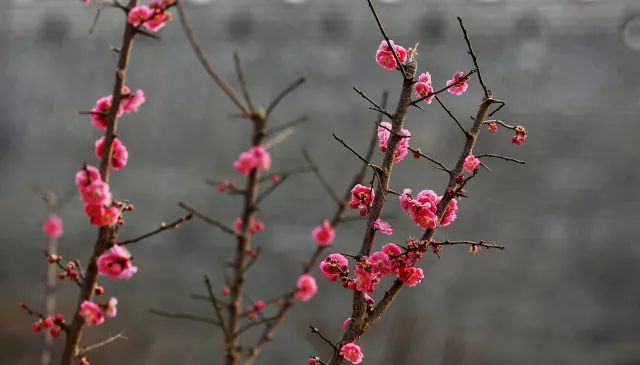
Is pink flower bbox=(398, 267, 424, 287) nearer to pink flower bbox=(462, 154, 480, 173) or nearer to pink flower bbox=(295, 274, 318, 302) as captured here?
pink flower bbox=(462, 154, 480, 173)

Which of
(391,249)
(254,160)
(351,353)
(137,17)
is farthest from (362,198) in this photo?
(254,160)

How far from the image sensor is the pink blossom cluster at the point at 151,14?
3.79 feet

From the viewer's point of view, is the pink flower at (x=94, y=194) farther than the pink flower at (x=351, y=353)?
Yes

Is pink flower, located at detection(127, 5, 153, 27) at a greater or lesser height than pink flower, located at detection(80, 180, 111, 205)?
greater

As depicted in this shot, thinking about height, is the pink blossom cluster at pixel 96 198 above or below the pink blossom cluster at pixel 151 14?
below

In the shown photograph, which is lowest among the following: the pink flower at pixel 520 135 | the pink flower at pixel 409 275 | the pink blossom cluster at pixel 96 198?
the pink flower at pixel 409 275

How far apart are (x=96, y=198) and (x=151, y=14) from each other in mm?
349

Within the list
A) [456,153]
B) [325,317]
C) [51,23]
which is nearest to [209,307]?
[325,317]

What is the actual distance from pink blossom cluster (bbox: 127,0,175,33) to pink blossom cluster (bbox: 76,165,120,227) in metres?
0.27

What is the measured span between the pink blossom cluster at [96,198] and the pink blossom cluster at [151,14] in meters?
0.27

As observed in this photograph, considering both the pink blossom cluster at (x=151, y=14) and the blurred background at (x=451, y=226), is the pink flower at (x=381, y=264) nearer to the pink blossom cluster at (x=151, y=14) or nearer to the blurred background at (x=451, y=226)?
the pink blossom cluster at (x=151, y=14)

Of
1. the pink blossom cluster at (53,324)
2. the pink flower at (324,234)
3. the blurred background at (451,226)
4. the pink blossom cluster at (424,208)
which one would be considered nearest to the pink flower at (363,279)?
the pink blossom cluster at (424,208)

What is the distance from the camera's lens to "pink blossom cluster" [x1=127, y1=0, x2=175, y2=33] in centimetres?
115

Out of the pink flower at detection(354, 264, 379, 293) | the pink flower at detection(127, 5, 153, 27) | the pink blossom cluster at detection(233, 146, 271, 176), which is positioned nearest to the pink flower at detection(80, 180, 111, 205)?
the pink flower at detection(127, 5, 153, 27)
